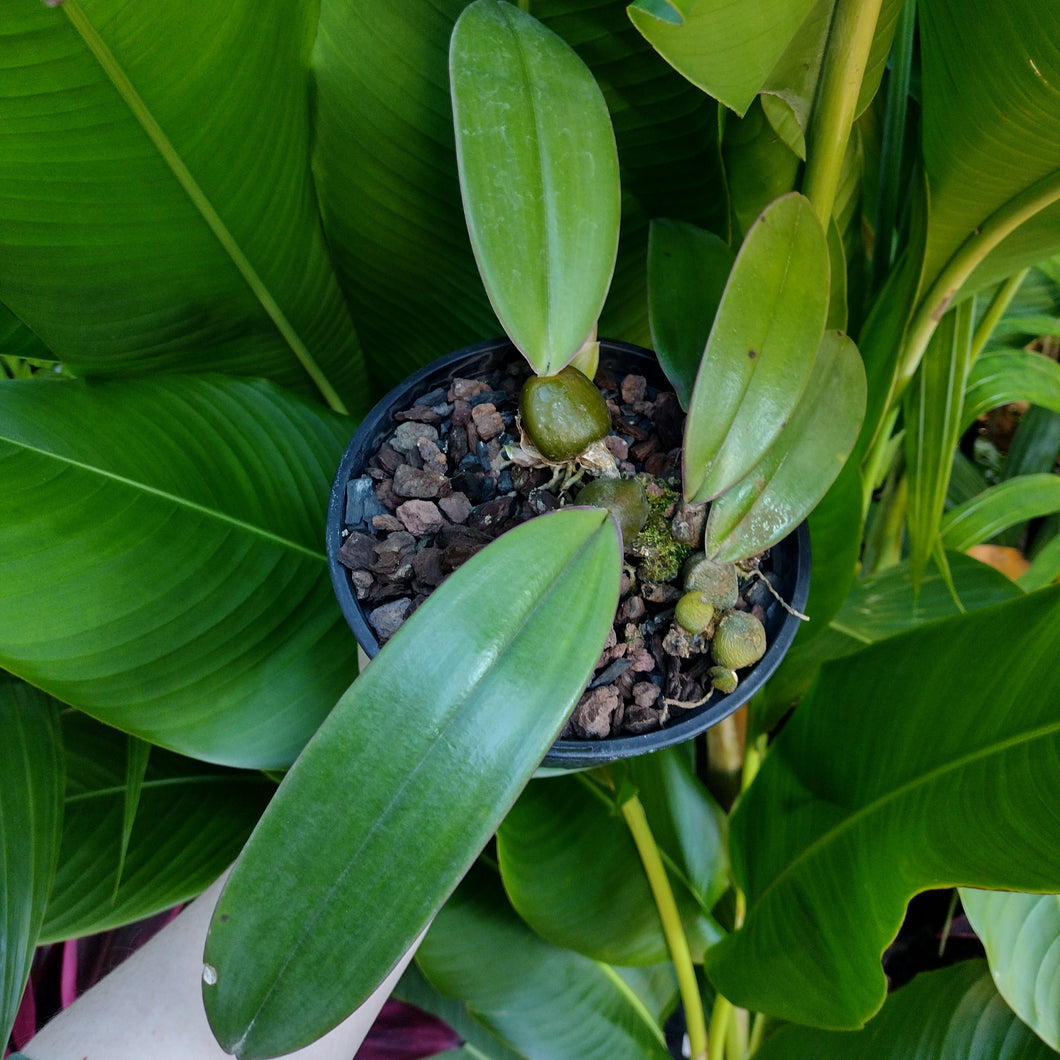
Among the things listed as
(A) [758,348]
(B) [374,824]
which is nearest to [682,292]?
(A) [758,348]

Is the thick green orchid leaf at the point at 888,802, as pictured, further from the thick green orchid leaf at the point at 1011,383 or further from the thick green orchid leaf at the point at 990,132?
the thick green orchid leaf at the point at 1011,383

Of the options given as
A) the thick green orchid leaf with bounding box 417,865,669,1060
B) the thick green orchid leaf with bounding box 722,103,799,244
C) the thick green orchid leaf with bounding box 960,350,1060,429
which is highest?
the thick green orchid leaf with bounding box 722,103,799,244

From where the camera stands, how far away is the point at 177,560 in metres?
0.59

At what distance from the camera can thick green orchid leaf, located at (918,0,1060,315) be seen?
49cm

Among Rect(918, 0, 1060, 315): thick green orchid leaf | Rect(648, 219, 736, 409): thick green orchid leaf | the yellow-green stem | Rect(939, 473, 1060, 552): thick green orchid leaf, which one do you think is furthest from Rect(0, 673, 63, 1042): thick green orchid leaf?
Rect(939, 473, 1060, 552): thick green orchid leaf

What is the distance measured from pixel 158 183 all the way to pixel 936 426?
695mm

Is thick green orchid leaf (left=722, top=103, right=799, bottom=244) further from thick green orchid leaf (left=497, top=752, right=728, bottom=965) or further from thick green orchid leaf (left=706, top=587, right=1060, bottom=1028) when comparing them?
thick green orchid leaf (left=497, top=752, right=728, bottom=965)

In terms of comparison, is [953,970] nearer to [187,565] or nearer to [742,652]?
[742,652]

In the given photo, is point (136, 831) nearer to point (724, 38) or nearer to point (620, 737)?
point (620, 737)

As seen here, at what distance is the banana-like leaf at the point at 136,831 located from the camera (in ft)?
2.57

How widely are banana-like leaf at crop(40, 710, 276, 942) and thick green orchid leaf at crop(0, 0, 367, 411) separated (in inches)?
17.2

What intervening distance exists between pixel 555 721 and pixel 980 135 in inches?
19.9

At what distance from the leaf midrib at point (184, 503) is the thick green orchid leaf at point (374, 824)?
30 centimetres

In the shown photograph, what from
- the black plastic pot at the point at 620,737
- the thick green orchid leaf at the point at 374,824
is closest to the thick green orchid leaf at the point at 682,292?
the black plastic pot at the point at 620,737
